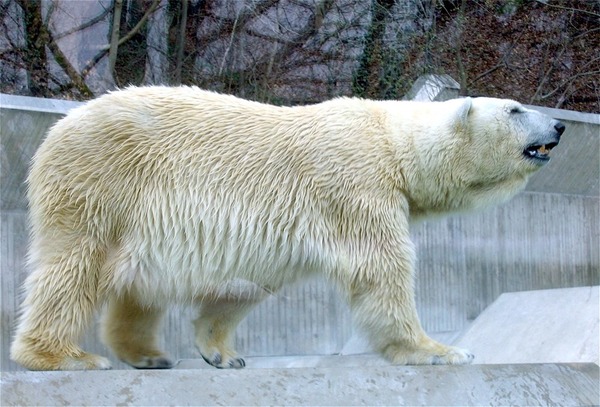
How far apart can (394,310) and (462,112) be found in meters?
1.12

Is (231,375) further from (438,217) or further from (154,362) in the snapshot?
(438,217)

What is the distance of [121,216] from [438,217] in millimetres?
1754

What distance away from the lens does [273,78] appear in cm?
888

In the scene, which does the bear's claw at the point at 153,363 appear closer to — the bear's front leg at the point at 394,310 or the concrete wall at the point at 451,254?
the bear's front leg at the point at 394,310

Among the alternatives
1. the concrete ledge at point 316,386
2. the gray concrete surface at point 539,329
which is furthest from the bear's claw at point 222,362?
the gray concrete surface at point 539,329

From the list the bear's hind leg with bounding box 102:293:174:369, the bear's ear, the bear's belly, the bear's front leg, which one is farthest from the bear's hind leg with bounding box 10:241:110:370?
the bear's ear

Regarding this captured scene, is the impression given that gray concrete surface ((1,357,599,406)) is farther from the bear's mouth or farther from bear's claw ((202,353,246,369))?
the bear's mouth

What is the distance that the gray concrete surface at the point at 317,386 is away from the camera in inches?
130

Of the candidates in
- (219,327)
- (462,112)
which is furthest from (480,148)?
(219,327)

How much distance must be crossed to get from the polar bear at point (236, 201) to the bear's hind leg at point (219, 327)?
2.9 inches

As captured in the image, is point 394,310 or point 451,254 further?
Answer: point 451,254

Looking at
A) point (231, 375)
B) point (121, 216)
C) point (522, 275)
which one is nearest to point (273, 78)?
point (522, 275)

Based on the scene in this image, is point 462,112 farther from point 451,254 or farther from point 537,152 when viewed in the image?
point 451,254

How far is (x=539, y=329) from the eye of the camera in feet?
20.4
